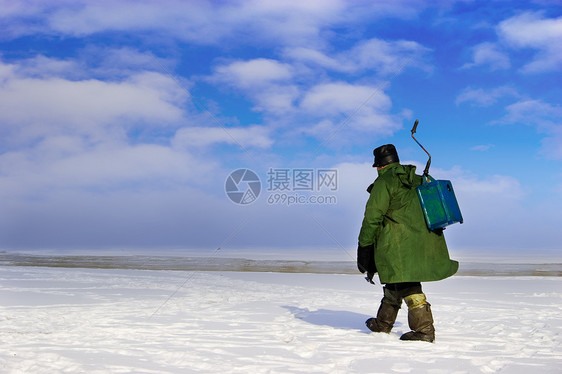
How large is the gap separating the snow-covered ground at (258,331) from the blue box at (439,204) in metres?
1.06

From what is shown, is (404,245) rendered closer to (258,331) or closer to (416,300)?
(416,300)

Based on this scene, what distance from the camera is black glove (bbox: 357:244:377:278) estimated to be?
452 cm

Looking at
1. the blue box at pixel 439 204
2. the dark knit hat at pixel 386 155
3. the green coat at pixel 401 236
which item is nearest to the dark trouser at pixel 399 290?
the green coat at pixel 401 236

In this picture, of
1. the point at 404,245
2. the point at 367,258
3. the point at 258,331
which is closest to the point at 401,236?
the point at 404,245

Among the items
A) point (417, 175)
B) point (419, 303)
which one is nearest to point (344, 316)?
point (419, 303)

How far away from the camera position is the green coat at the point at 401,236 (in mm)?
4371

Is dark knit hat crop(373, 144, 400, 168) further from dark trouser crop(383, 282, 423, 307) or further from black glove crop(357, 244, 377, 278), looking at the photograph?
dark trouser crop(383, 282, 423, 307)

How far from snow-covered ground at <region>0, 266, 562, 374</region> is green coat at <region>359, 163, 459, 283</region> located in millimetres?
625

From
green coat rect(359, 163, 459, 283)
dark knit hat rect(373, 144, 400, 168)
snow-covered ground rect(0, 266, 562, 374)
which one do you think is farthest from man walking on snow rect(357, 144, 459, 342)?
snow-covered ground rect(0, 266, 562, 374)

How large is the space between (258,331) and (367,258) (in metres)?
1.36

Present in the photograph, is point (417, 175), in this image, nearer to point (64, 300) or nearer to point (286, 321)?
point (286, 321)

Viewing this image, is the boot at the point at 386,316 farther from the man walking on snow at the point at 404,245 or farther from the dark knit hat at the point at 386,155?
the dark knit hat at the point at 386,155

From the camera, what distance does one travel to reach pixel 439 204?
4340mm

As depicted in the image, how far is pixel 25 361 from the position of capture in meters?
3.65
